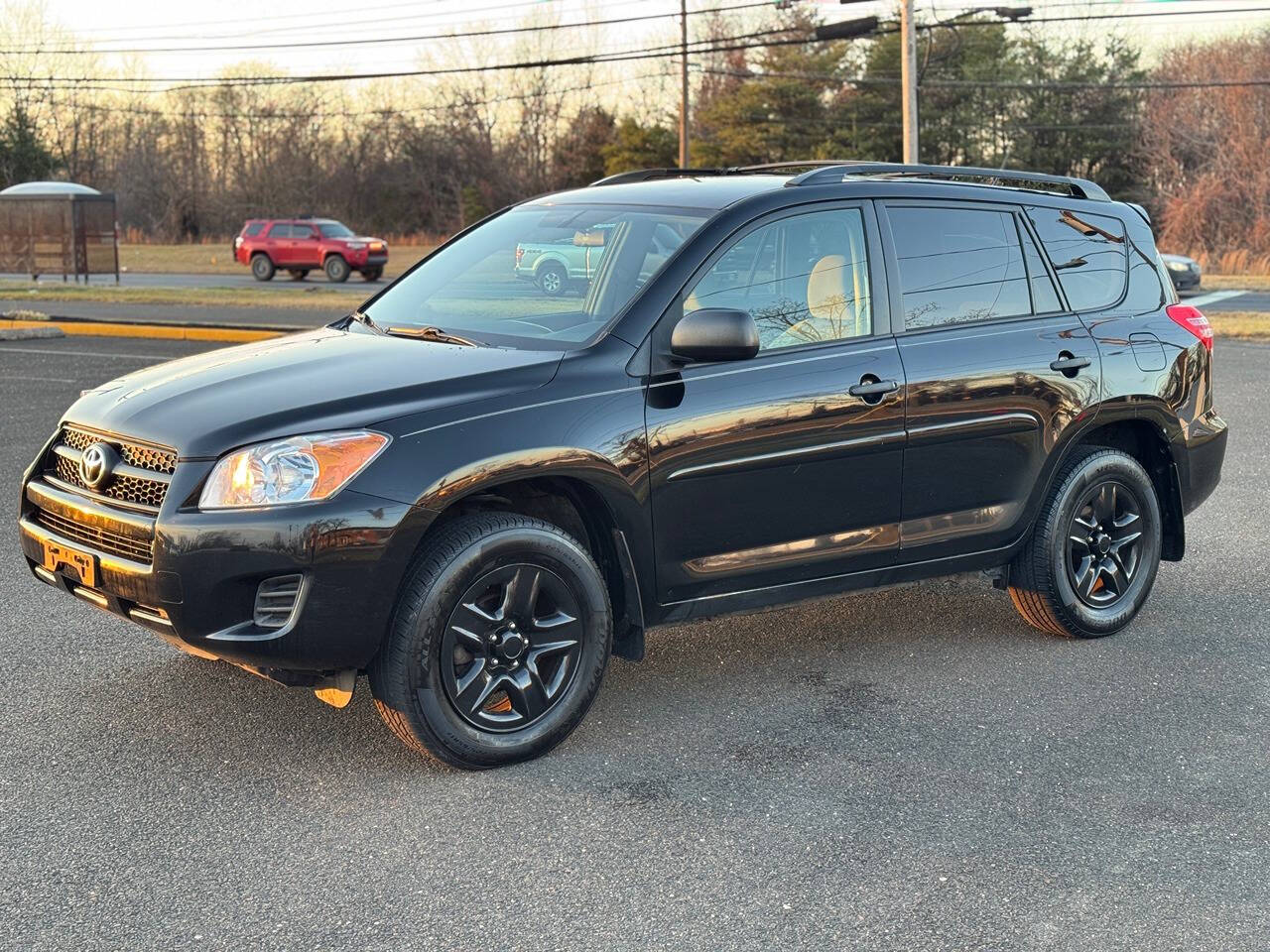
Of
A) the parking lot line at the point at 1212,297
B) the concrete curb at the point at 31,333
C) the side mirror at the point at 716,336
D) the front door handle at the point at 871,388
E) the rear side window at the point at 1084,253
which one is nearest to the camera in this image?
the side mirror at the point at 716,336

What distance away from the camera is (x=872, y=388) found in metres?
4.95

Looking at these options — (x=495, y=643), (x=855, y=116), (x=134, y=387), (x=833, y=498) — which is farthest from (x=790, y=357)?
(x=855, y=116)

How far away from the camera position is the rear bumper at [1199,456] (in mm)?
5992

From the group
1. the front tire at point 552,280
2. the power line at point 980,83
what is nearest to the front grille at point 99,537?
the front tire at point 552,280

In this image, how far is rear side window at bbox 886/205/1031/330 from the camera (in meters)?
5.23

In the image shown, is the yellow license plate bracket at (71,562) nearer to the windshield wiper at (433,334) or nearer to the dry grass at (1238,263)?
the windshield wiper at (433,334)

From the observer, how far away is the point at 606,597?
4.48 m

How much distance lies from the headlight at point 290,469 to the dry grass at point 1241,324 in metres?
17.5

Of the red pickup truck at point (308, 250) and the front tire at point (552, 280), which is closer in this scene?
the front tire at point (552, 280)

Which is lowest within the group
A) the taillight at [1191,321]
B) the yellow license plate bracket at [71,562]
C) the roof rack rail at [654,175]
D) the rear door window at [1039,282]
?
the yellow license plate bracket at [71,562]

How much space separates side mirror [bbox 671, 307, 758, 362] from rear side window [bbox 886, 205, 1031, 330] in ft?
3.18

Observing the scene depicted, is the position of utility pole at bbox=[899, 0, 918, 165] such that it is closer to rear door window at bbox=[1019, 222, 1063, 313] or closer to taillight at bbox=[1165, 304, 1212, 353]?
taillight at bbox=[1165, 304, 1212, 353]

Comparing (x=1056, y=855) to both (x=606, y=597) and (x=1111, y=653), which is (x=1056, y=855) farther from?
(x=1111, y=653)

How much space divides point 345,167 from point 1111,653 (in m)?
65.4
